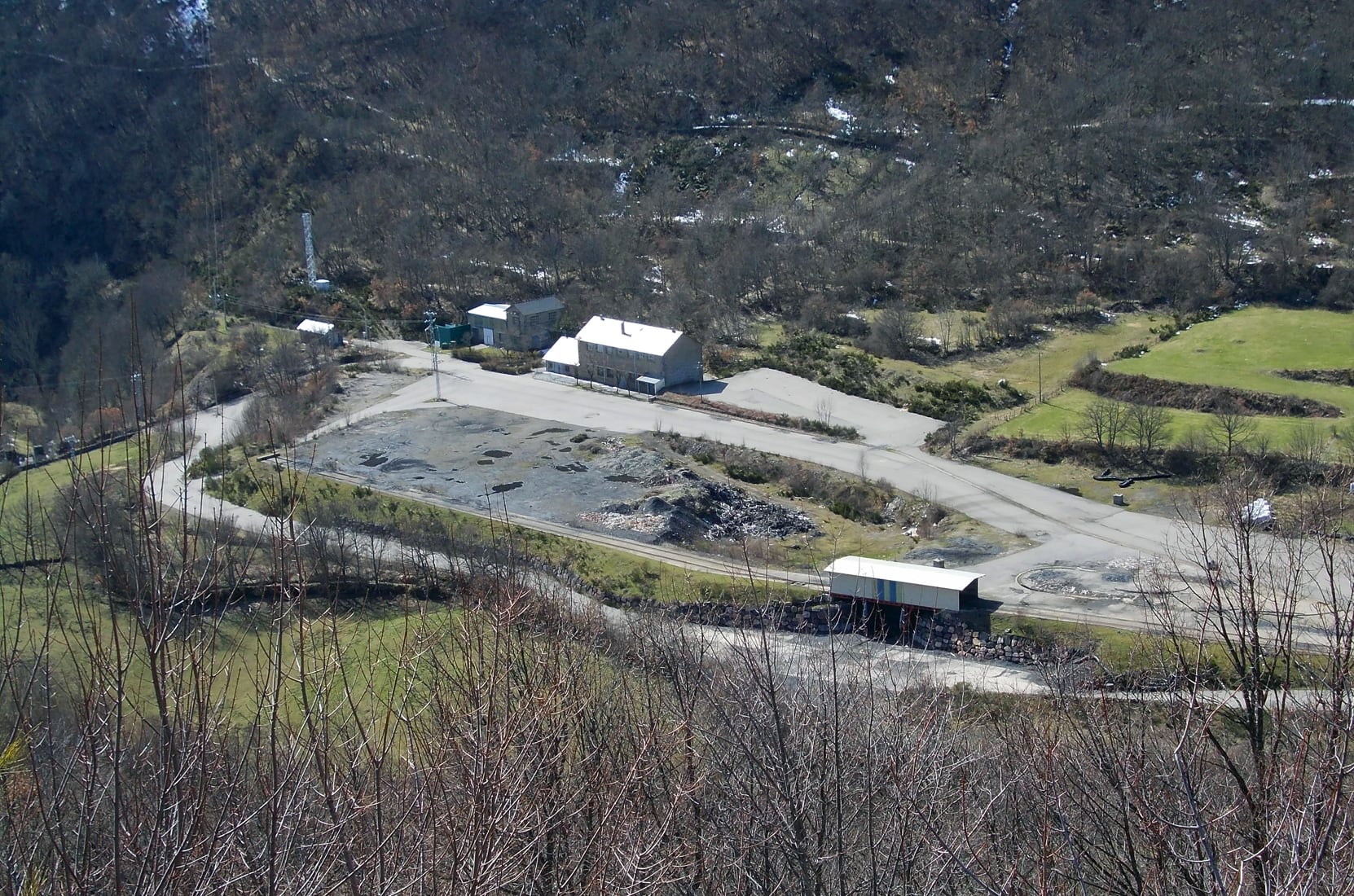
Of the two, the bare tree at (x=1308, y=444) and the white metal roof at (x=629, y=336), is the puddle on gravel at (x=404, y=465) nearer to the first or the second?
the white metal roof at (x=629, y=336)

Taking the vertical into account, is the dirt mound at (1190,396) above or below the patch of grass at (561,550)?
above

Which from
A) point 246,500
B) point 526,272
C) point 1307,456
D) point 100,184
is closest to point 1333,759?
point 1307,456

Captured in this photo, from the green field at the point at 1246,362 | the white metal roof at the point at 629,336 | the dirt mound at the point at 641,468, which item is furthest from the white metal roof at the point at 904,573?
the white metal roof at the point at 629,336

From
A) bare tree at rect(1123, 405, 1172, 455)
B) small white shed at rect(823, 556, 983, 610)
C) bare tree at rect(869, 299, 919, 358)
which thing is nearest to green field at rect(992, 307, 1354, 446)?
bare tree at rect(1123, 405, 1172, 455)

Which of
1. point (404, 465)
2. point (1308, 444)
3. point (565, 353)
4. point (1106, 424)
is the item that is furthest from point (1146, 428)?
point (565, 353)

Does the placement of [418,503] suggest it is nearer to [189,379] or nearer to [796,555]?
[796,555]

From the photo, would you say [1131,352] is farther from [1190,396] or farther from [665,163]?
[665,163]

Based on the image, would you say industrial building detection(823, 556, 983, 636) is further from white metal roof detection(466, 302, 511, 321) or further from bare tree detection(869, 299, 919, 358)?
white metal roof detection(466, 302, 511, 321)
